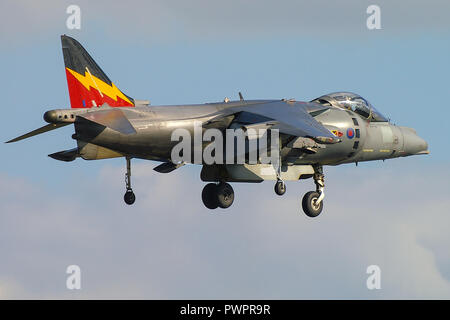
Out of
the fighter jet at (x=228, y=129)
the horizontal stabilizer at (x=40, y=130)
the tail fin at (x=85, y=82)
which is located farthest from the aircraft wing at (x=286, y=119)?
the horizontal stabilizer at (x=40, y=130)

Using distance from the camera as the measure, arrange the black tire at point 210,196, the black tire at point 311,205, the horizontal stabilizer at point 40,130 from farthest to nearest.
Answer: the black tire at point 311,205
the black tire at point 210,196
the horizontal stabilizer at point 40,130

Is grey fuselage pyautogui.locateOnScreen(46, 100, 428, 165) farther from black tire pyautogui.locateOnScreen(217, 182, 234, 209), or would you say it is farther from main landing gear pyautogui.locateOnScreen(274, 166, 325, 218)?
black tire pyautogui.locateOnScreen(217, 182, 234, 209)

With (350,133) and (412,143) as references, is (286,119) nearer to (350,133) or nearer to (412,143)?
(350,133)

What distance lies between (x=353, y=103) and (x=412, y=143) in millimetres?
2973

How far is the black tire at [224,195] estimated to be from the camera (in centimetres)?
3747

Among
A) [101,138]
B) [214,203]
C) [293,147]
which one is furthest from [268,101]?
[101,138]

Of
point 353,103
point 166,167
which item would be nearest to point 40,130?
point 166,167

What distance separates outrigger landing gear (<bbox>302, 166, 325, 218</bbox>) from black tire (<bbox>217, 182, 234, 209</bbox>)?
258 cm

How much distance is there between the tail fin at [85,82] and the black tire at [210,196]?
13.8 feet

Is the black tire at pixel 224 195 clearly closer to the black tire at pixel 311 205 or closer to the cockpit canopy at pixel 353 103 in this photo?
the black tire at pixel 311 205

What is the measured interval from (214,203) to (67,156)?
528 centimetres

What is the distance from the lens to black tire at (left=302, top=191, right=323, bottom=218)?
124 feet

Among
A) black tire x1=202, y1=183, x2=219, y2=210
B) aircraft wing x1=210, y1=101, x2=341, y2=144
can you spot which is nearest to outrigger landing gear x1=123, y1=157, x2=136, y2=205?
black tire x1=202, y1=183, x2=219, y2=210

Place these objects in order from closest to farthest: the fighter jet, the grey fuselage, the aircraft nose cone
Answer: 1. the grey fuselage
2. the fighter jet
3. the aircraft nose cone
